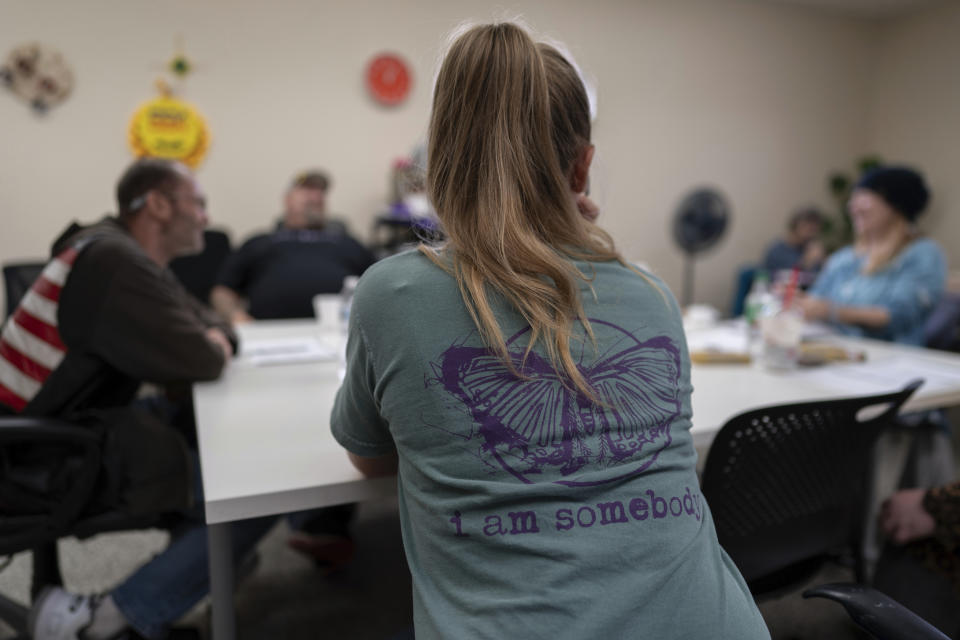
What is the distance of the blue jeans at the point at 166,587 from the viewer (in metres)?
1.19

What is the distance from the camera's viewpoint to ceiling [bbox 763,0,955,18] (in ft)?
16.4

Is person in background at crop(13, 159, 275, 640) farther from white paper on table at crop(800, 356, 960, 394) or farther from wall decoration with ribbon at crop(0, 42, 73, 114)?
Result: wall decoration with ribbon at crop(0, 42, 73, 114)

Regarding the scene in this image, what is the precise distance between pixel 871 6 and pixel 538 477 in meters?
6.11

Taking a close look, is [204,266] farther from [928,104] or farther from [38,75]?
[928,104]

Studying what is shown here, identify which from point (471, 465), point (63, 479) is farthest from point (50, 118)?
point (471, 465)

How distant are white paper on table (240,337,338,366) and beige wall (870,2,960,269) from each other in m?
5.30

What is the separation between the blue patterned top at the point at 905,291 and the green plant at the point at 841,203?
3.35m

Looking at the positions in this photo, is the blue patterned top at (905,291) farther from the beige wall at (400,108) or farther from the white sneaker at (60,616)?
the white sneaker at (60,616)

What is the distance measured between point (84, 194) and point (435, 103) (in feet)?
12.0

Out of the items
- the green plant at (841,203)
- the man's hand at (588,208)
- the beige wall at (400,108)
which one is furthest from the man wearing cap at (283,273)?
the green plant at (841,203)

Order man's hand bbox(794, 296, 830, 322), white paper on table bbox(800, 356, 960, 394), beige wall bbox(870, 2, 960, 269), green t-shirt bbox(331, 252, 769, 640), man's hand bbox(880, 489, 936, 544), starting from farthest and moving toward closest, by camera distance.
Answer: beige wall bbox(870, 2, 960, 269) < man's hand bbox(794, 296, 830, 322) < white paper on table bbox(800, 356, 960, 394) < man's hand bbox(880, 489, 936, 544) < green t-shirt bbox(331, 252, 769, 640)

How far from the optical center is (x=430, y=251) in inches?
30.0

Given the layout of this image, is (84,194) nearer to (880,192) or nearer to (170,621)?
(170,621)

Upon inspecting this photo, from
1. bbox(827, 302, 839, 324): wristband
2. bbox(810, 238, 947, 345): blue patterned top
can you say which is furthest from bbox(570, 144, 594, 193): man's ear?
bbox(810, 238, 947, 345): blue patterned top
